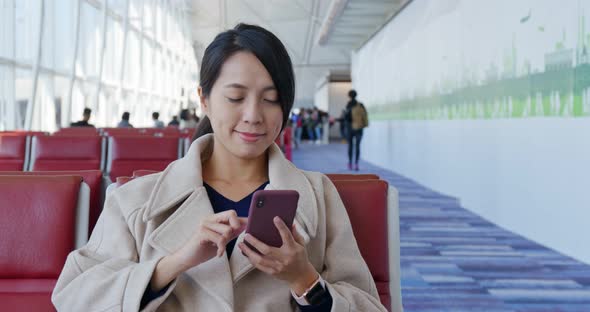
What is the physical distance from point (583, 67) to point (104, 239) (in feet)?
16.0

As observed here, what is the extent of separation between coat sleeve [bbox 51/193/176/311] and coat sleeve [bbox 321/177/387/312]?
0.47 meters

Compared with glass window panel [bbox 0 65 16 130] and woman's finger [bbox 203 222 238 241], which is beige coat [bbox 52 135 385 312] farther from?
glass window panel [bbox 0 65 16 130]

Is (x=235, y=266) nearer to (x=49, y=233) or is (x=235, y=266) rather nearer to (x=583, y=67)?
(x=49, y=233)

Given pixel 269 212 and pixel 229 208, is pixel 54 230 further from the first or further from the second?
pixel 269 212

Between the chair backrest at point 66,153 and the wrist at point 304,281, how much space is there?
3924mm

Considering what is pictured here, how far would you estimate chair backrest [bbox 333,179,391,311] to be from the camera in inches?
79.7

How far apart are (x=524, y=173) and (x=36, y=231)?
18.9 feet

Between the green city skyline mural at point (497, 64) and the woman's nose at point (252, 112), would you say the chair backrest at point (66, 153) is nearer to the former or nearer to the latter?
the woman's nose at point (252, 112)

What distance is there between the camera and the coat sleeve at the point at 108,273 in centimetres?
160

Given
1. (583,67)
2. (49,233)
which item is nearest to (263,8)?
(583,67)

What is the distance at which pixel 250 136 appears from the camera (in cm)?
179

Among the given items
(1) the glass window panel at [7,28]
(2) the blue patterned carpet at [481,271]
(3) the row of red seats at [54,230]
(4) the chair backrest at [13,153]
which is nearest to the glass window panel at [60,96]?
(1) the glass window panel at [7,28]

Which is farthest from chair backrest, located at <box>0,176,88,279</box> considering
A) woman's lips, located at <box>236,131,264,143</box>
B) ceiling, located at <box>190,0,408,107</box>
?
ceiling, located at <box>190,0,408,107</box>

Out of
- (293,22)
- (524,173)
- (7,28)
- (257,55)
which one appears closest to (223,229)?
(257,55)
